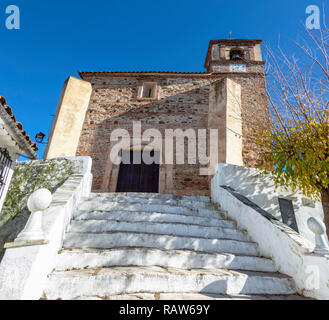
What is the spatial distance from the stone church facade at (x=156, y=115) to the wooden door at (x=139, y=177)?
0.04 m

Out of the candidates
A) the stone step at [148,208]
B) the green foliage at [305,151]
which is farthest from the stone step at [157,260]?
the green foliage at [305,151]

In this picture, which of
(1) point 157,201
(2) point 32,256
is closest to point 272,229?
(1) point 157,201

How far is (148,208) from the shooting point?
3818 millimetres

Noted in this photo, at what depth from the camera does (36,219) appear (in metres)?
1.96

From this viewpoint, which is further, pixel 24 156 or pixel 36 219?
pixel 24 156

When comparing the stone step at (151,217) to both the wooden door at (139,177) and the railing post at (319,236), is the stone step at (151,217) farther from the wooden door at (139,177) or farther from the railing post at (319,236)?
the wooden door at (139,177)

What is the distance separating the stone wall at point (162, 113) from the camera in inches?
302

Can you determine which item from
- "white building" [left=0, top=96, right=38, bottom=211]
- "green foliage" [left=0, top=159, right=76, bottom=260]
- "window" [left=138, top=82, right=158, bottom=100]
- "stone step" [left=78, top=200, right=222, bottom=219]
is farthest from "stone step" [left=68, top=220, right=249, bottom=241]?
"window" [left=138, top=82, right=158, bottom=100]

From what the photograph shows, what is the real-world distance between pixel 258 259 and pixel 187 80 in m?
9.29

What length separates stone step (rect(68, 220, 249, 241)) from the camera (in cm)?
293

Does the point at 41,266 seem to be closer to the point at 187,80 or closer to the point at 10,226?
the point at 10,226

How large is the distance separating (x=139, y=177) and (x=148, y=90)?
5.07 m

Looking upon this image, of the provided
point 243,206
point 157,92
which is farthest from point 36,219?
point 157,92

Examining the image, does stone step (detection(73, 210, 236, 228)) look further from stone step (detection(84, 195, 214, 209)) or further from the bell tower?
the bell tower
